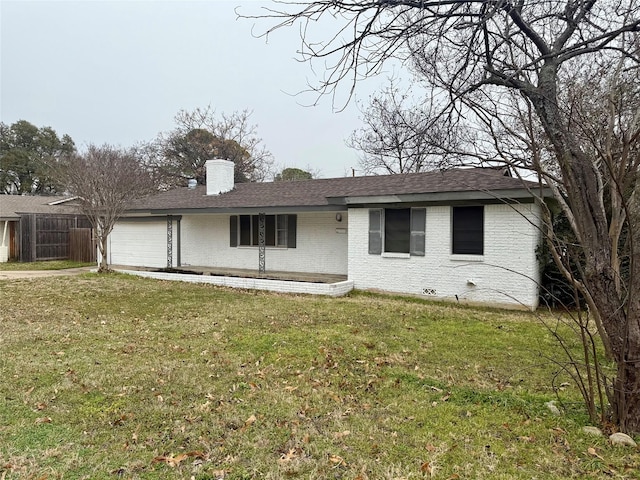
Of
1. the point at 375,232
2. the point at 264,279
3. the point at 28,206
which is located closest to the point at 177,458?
the point at 375,232

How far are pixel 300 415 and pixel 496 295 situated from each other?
308 inches

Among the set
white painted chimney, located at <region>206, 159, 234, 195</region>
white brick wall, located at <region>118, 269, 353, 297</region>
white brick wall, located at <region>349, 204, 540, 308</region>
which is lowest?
white brick wall, located at <region>118, 269, 353, 297</region>

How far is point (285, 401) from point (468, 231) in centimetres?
792

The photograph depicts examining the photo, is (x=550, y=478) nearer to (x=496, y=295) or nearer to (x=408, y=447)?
(x=408, y=447)

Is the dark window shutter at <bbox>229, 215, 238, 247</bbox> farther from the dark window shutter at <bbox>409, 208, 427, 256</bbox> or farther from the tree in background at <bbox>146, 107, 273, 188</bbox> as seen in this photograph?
the tree in background at <bbox>146, 107, 273, 188</bbox>

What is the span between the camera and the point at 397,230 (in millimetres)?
11883

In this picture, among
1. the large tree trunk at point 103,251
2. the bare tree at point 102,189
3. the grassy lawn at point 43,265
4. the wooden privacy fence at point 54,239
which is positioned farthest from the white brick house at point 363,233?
the wooden privacy fence at point 54,239

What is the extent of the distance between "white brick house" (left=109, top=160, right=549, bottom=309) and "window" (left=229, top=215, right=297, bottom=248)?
1.5 inches

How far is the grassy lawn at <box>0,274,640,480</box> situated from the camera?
10.5 feet

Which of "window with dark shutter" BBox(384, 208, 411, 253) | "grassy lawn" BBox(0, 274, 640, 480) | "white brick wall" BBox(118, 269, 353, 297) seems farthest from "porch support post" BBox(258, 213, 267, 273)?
"grassy lawn" BBox(0, 274, 640, 480)

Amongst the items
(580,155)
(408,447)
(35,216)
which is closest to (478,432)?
(408,447)

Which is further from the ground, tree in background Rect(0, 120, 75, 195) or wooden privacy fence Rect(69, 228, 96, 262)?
tree in background Rect(0, 120, 75, 195)

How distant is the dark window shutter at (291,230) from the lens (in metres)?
15.1

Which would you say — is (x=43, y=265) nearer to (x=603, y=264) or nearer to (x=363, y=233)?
(x=363, y=233)
